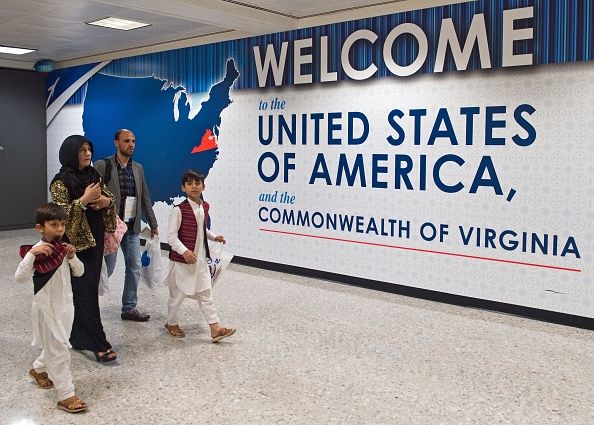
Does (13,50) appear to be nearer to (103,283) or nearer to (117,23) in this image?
(117,23)

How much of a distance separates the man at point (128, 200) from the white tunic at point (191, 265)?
576mm

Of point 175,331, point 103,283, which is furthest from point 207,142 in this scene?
point 175,331

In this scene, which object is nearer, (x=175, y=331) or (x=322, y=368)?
(x=322, y=368)

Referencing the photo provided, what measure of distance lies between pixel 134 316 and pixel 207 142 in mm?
3181

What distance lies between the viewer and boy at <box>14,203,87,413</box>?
303 centimetres

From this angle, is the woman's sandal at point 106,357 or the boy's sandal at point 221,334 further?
the boy's sandal at point 221,334

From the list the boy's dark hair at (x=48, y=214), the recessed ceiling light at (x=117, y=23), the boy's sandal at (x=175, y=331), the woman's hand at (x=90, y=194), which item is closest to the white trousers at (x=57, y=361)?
the boy's dark hair at (x=48, y=214)

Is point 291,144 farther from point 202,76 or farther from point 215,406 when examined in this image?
point 215,406

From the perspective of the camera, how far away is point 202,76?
739cm

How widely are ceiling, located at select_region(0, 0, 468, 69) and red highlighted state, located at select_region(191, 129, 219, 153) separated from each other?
1125 millimetres

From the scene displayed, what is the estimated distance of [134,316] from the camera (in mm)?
4719

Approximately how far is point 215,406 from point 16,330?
2119 millimetres

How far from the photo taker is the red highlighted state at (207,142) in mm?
7328

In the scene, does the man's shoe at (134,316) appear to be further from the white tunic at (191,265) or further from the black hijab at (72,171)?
the black hijab at (72,171)
